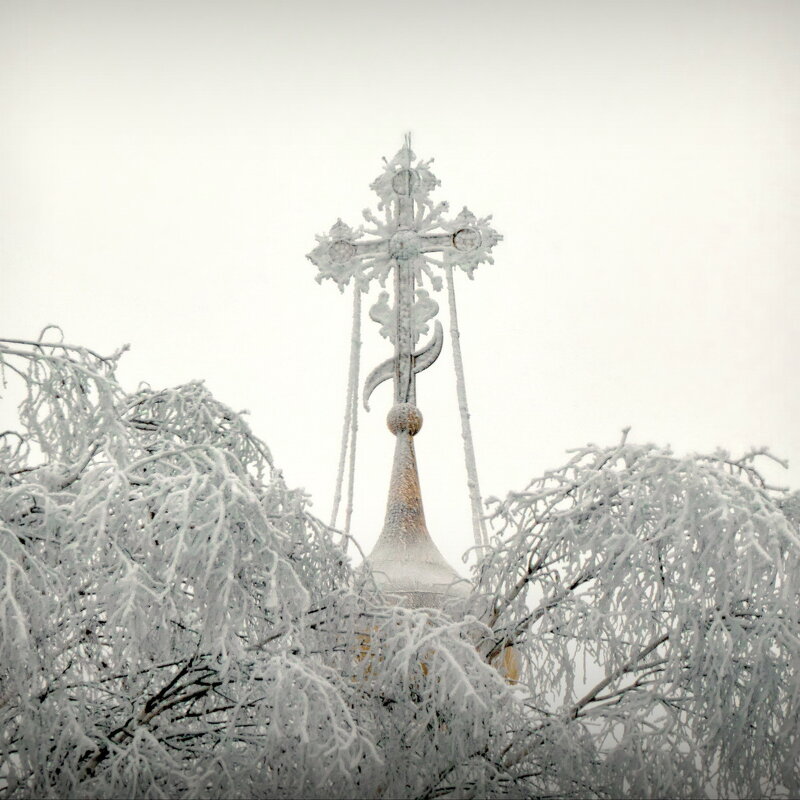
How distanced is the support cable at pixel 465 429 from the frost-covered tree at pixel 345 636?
1.97m

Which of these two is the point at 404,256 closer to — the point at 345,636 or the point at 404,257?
the point at 404,257

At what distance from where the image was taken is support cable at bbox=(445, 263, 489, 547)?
787cm

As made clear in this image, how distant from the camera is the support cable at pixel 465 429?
7.87 meters

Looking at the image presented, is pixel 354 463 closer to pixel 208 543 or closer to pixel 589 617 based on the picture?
pixel 589 617

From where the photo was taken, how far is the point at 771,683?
4773 mm

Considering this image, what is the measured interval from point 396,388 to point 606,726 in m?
4.18

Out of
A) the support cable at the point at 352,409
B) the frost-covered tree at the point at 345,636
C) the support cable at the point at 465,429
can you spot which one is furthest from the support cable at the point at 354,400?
the frost-covered tree at the point at 345,636

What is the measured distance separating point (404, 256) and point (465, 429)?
173cm

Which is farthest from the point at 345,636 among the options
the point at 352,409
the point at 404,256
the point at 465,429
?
the point at 404,256

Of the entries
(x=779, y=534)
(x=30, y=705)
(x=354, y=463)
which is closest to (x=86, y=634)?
(x=30, y=705)

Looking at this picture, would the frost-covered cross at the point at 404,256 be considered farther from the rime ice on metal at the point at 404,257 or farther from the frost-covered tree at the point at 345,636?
the frost-covered tree at the point at 345,636

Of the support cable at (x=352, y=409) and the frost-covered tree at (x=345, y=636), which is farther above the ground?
the support cable at (x=352, y=409)

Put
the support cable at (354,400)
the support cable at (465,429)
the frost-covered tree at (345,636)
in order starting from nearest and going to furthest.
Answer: the frost-covered tree at (345,636)
the support cable at (465,429)
the support cable at (354,400)

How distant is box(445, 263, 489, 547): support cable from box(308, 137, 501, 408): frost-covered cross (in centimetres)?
13
